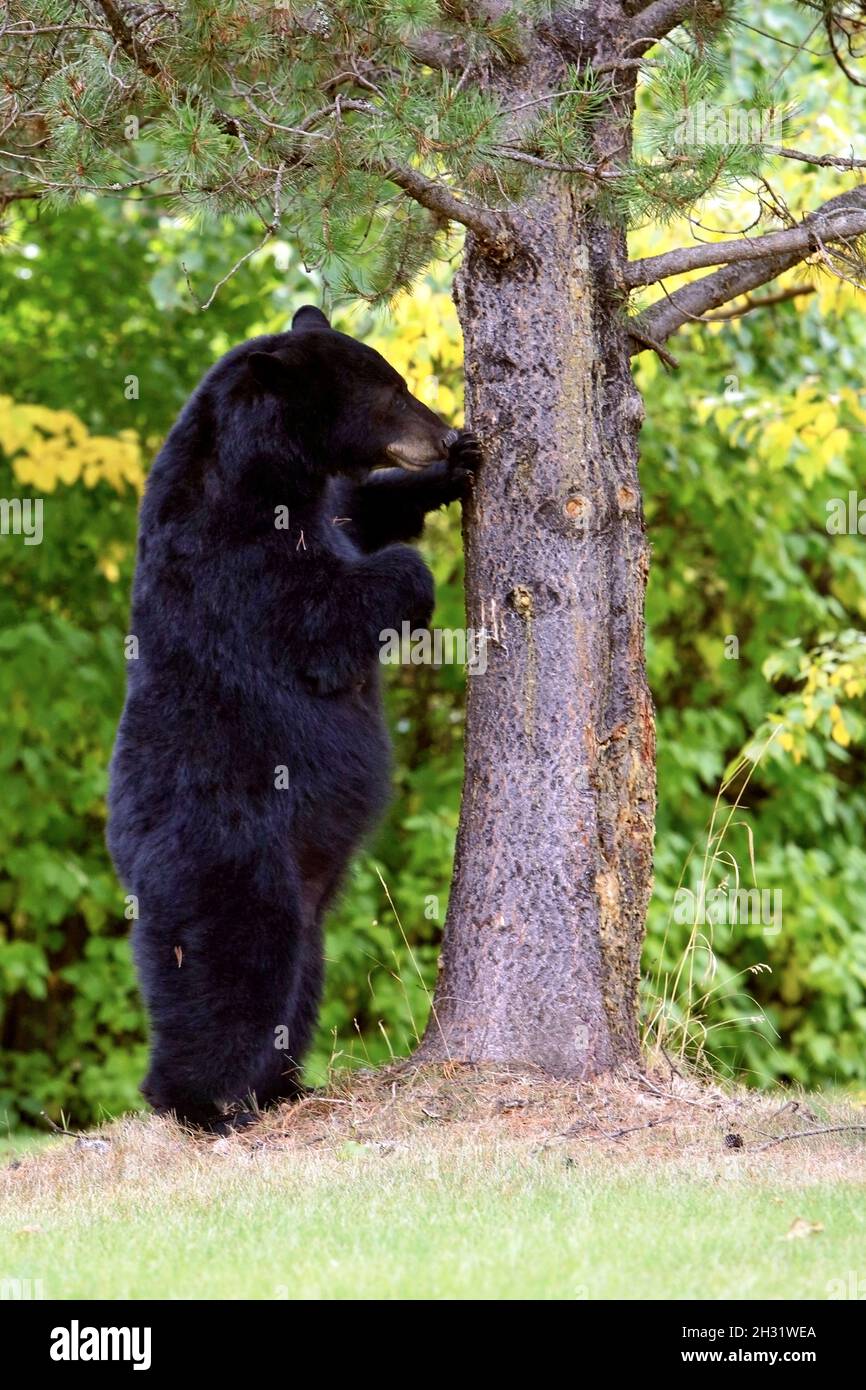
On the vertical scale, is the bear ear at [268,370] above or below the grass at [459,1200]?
above

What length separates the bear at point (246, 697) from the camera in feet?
14.8

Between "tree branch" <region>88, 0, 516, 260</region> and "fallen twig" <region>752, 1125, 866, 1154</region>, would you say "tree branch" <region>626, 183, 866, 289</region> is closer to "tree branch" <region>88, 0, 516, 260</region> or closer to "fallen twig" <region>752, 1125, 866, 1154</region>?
"tree branch" <region>88, 0, 516, 260</region>

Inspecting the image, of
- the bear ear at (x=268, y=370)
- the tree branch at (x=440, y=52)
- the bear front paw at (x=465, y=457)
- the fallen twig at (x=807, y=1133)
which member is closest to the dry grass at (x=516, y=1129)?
the fallen twig at (x=807, y=1133)

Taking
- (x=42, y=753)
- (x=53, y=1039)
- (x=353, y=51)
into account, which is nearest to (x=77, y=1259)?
(x=353, y=51)

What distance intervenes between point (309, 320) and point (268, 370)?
49 centimetres

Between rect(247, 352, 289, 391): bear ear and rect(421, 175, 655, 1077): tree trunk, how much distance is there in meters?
0.57

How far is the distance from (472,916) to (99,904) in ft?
16.2

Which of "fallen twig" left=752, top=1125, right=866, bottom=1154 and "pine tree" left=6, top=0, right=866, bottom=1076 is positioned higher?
"pine tree" left=6, top=0, right=866, bottom=1076

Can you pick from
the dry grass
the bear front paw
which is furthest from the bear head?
the dry grass

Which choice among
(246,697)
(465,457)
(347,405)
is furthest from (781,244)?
(246,697)

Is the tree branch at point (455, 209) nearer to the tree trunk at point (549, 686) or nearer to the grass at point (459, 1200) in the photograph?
the tree trunk at point (549, 686)

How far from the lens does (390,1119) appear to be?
4398 millimetres

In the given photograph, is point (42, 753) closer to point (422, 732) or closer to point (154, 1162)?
point (422, 732)

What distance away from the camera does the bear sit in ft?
14.8
